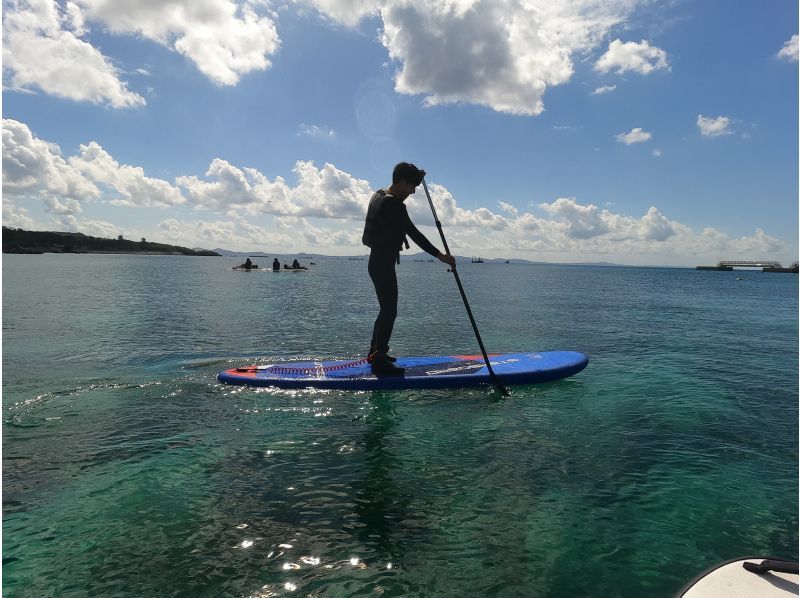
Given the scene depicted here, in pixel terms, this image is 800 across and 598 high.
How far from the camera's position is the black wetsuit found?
9102mm

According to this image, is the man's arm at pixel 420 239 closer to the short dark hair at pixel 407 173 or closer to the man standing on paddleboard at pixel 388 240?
the man standing on paddleboard at pixel 388 240

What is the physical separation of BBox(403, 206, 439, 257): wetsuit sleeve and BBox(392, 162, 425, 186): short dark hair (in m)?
0.58

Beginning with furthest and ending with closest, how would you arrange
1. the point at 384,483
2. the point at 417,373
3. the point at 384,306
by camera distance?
the point at 417,373 → the point at 384,306 → the point at 384,483

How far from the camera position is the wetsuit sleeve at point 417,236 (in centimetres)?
905

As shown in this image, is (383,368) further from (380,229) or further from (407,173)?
(407,173)

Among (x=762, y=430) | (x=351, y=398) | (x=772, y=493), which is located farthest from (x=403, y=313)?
(x=772, y=493)

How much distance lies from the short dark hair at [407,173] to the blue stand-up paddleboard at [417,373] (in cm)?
411

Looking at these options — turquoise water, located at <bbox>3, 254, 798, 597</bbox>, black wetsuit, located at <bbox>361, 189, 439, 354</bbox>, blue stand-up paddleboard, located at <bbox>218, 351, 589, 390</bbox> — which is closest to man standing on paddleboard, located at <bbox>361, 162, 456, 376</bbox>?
black wetsuit, located at <bbox>361, 189, 439, 354</bbox>

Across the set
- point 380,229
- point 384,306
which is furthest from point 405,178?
point 384,306

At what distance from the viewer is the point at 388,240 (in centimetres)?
935

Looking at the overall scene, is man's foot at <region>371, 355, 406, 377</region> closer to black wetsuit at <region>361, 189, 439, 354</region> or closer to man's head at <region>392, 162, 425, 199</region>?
black wetsuit at <region>361, 189, 439, 354</region>

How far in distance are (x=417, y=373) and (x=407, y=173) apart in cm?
427

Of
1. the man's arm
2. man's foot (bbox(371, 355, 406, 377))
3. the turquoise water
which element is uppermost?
the man's arm

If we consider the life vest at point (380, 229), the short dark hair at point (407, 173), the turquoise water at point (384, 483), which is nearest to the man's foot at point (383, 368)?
the turquoise water at point (384, 483)
